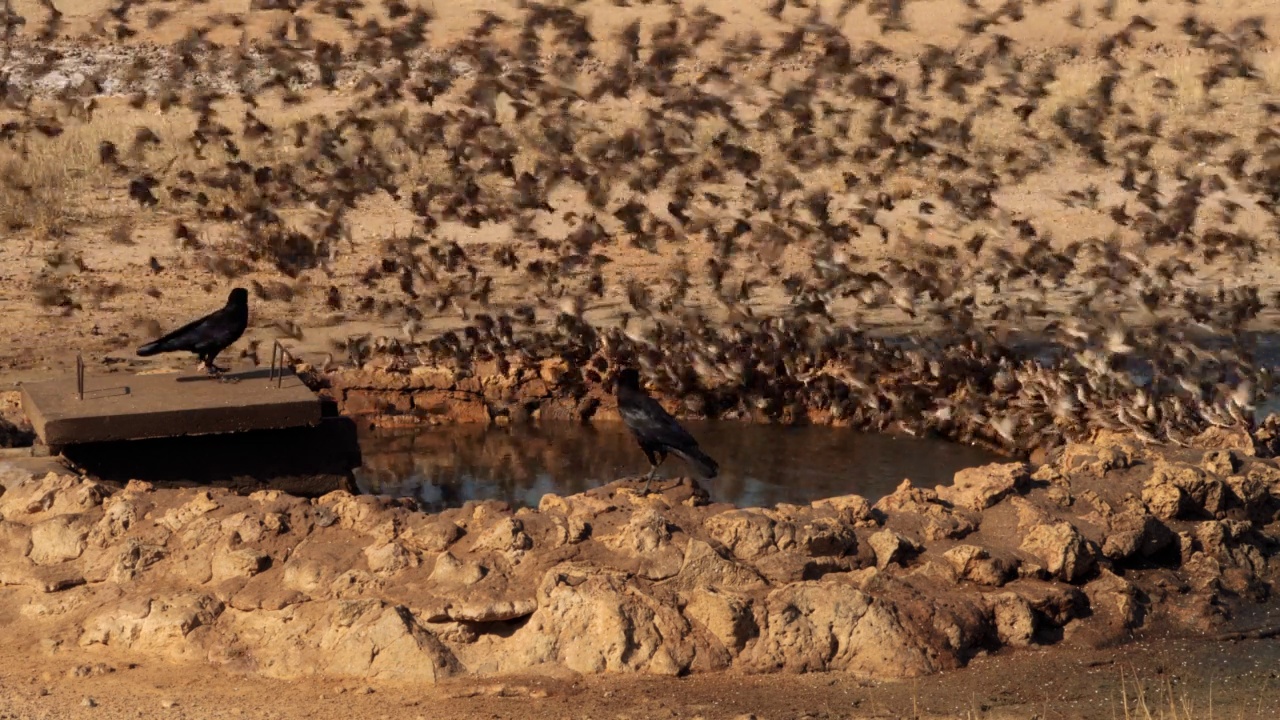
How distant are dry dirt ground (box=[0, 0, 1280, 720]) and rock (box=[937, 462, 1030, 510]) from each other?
92 centimetres

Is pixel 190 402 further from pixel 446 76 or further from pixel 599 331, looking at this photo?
pixel 446 76

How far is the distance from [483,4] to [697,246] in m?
21.3

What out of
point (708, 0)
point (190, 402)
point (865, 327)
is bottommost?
point (708, 0)

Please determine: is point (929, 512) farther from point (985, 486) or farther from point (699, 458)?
point (699, 458)

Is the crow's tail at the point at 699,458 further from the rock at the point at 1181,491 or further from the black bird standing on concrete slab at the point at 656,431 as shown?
the rock at the point at 1181,491

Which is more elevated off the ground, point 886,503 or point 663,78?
point 886,503

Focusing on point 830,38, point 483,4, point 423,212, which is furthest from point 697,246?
point 483,4

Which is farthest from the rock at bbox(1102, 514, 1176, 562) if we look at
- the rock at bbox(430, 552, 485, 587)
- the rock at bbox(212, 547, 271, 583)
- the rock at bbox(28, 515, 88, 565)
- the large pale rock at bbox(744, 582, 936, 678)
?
the rock at bbox(28, 515, 88, 565)

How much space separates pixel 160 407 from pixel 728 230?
9937 mm

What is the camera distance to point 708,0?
3838 cm

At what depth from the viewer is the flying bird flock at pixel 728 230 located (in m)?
10.9

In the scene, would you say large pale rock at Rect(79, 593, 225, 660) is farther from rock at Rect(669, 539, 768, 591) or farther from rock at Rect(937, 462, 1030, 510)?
rock at Rect(937, 462, 1030, 510)

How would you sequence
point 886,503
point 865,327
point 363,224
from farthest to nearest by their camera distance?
1. point 363,224
2. point 865,327
3. point 886,503

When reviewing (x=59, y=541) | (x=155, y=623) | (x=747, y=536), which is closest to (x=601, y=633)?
(x=747, y=536)
